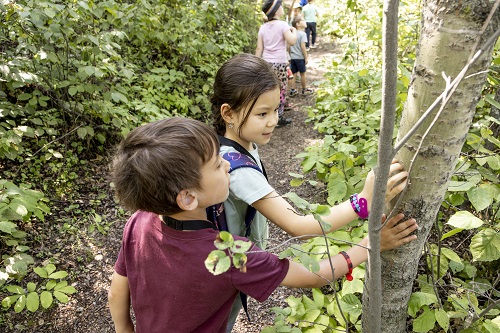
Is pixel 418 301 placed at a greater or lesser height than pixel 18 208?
greater

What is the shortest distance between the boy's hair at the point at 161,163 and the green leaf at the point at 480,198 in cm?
119

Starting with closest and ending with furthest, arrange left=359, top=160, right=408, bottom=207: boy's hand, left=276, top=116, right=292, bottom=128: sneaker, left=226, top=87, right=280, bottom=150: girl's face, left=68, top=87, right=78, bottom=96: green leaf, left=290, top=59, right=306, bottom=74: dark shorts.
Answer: left=359, top=160, right=408, bottom=207: boy's hand < left=226, top=87, right=280, bottom=150: girl's face < left=68, top=87, right=78, bottom=96: green leaf < left=276, top=116, right=292, bottom=128: sneaker < left=290, top=59, right=306, bottom=74: dark shorts

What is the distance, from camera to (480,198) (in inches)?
64.2

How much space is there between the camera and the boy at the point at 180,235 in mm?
1115

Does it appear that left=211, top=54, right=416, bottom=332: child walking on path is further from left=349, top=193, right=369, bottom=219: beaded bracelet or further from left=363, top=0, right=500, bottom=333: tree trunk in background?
left=363, top=0, right=500, bottom=333: tree trunk in background

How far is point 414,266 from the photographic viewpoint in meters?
1.50

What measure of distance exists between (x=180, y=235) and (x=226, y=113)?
2.23 ft

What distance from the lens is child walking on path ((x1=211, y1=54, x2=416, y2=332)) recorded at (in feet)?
4.64

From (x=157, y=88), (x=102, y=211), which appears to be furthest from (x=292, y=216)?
(x=157, y=88)

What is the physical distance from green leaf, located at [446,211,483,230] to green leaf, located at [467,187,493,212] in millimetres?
88

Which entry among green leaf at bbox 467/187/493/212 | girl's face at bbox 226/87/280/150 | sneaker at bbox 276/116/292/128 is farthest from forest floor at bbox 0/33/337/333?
sneaker at bbox 276/116/292/128

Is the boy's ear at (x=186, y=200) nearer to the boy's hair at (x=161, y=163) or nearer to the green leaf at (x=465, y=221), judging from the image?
the boy's hair at (x=161, y=163)

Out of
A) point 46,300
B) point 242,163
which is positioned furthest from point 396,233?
point 46,300

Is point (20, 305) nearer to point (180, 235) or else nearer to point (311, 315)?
point (180, 235)
